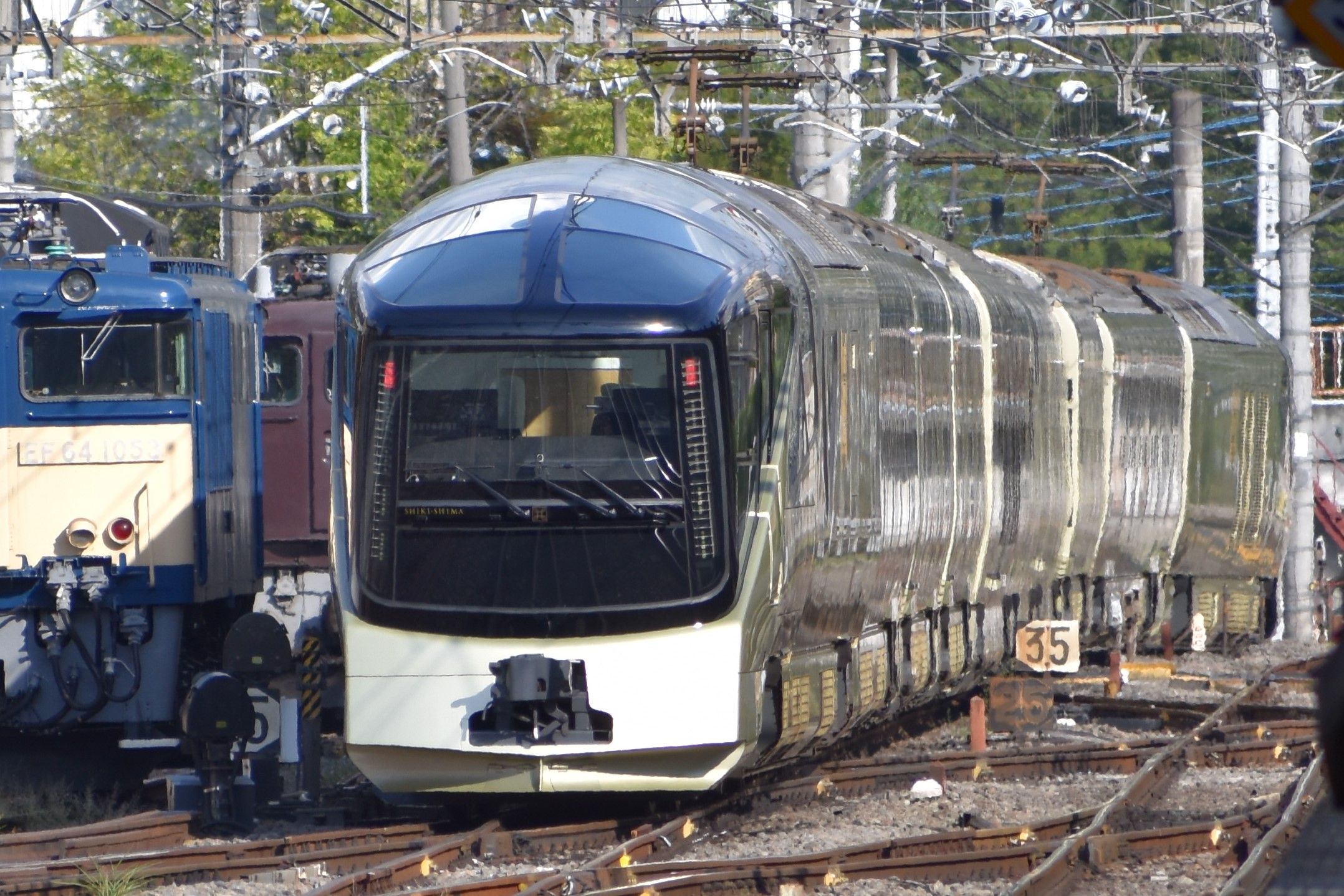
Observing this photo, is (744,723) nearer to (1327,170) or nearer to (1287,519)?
(1287,519)

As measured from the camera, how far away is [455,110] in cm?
1836

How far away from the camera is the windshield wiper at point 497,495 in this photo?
8.80 meters

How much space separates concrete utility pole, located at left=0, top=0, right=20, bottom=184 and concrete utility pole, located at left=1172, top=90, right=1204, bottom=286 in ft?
37.5

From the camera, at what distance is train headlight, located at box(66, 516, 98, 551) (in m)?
11.7

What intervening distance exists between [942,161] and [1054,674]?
23.3 ft

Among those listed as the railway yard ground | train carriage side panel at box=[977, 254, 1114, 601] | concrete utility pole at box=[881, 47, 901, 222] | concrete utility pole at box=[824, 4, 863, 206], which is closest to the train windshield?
the railway yard ground

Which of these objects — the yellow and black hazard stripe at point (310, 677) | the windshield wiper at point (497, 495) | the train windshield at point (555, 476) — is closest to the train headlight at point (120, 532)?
the yellow and black hazard stripe at point (310, 677)

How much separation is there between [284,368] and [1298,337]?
11262 millimetres

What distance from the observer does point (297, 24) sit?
33.4 meters

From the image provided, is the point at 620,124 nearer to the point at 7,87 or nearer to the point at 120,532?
the point at 7,87

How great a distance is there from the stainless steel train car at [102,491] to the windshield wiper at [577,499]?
3.76 metres

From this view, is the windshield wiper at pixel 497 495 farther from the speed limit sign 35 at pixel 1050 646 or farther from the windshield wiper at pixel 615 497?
the speed limit sign 35 at pixel 1050 646

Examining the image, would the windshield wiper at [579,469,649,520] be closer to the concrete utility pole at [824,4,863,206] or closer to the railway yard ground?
the railway yard ground

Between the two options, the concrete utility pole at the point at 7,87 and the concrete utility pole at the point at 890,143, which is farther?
the concrete utility pole at the point at 890,143
